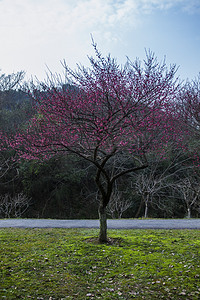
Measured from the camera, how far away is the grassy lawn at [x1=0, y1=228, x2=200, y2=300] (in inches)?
152

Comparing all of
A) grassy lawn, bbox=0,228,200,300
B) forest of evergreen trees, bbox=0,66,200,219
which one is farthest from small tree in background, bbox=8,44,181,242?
forest of evergreen trees, bbox=0,66,200,219

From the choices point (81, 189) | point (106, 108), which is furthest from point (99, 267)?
point (81, 189)

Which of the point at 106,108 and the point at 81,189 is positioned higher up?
the point at 106,108

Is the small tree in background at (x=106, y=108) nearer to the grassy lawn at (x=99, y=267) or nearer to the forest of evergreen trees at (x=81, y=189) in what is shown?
the grassy lawn at (x=99, y=267)

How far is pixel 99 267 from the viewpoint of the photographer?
Answer: 486 centimetres

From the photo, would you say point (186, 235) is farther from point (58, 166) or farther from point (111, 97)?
point (58, 166)

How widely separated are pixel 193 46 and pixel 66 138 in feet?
25.3

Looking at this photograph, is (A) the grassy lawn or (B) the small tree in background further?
(B) the small tree in background

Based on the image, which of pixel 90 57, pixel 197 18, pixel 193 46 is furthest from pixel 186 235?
pixel 193 46

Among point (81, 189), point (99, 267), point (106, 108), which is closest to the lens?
point (99, 267)

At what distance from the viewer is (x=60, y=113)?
5.95 meters

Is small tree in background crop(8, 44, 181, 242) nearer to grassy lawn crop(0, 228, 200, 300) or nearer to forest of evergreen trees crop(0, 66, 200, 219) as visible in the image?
grassy lawn crop(0, 228, 200, 300)

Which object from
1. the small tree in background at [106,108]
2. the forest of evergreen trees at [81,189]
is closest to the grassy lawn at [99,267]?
the small tree in background at [106,108]

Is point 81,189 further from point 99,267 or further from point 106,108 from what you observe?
point 99,267
